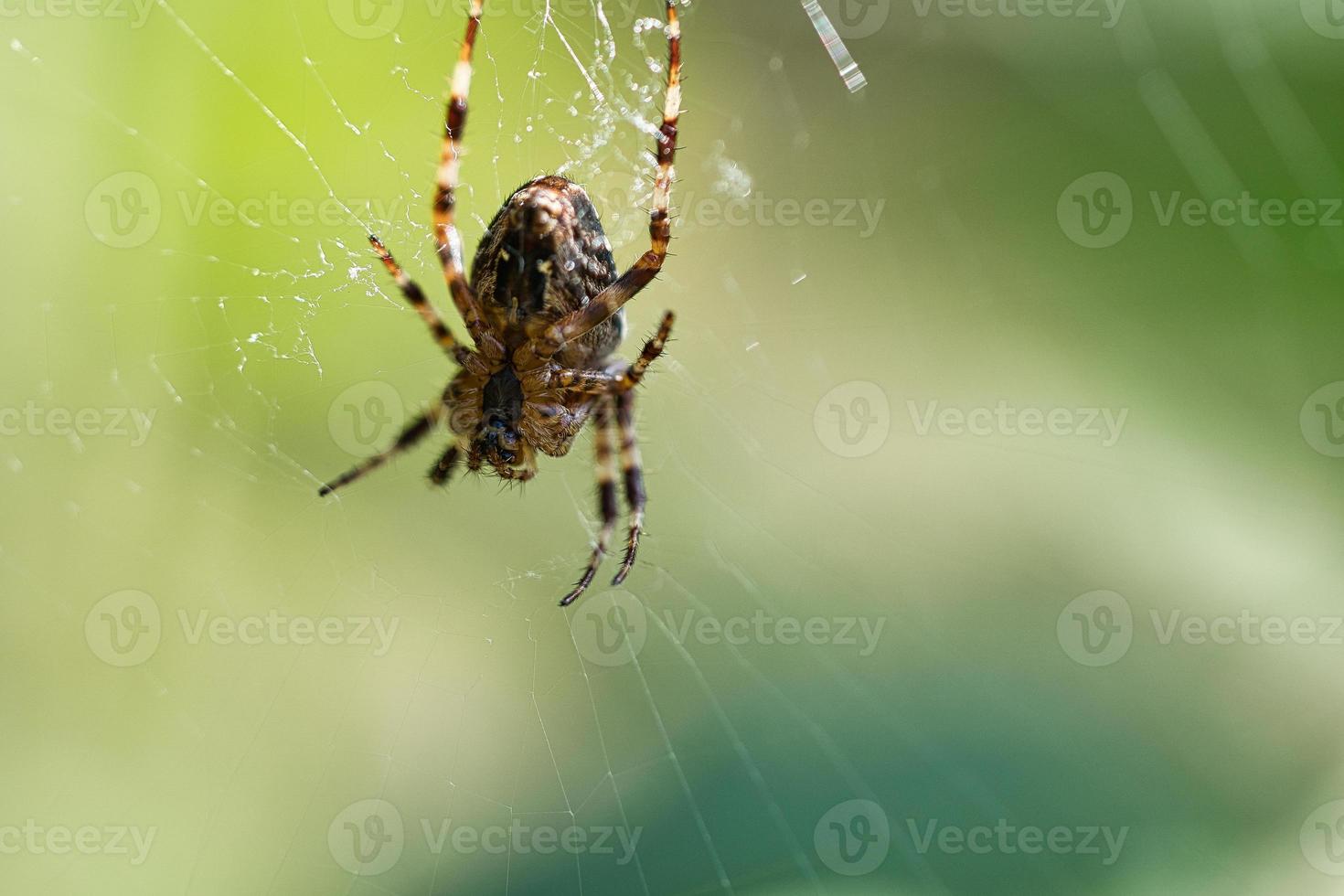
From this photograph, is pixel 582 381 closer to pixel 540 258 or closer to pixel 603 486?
pixel 603 486

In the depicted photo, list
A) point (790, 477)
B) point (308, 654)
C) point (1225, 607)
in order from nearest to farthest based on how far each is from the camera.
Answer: point (1225, 607), point (308, 654), point (790, 477)

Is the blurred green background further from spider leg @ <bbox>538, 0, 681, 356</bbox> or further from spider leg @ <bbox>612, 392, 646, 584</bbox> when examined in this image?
spider leg @ <bbox>538, 0, 681, 356</bbox>

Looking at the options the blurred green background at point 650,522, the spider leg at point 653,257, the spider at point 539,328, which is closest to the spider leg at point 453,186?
the spider at point 539,328

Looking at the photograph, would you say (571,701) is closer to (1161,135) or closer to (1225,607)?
(1225,607)

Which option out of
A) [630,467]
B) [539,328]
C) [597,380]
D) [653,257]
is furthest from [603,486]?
[653,257]

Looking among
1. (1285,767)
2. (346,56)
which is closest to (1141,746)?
(1285,767)

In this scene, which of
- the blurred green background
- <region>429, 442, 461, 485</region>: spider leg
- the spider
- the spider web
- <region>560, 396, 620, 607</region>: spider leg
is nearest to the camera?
the blurred green background

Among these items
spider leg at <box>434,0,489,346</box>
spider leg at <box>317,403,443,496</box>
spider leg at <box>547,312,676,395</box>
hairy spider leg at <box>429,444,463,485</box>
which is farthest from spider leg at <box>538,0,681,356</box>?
hairy spider leg at <box>429,444,463,485</box>
